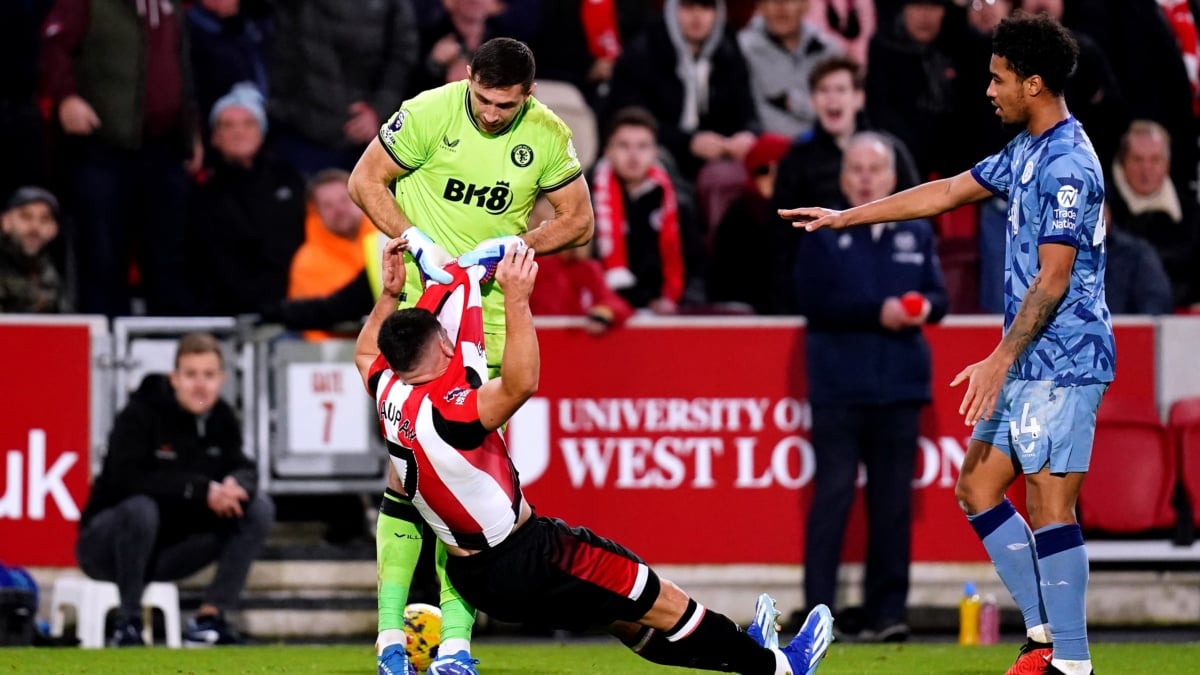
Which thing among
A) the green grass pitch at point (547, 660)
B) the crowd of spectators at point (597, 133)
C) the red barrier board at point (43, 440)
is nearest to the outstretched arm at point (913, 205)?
the green grass pitch at point (547, 660)

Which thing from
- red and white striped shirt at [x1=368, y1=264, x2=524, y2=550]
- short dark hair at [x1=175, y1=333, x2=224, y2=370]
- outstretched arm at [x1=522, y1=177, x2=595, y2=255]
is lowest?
red and white striped shirt at [x1=368, y1=264, x2=524, y2=550]

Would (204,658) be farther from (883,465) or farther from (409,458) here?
(883,465)

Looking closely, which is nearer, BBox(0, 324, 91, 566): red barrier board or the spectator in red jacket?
BBox(0, 324, 91, 566): red barrier board

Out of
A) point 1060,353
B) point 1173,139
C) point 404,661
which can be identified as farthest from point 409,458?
point 1173,139

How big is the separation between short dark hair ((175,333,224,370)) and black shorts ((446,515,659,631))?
4.20 meters

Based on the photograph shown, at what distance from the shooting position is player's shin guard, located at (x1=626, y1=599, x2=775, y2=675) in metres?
7.25

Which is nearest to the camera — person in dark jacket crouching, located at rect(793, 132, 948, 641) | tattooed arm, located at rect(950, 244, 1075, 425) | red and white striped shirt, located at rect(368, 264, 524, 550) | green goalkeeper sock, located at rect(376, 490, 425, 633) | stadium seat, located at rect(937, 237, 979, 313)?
red and white striped shirt, located at rect(368, 264, 524, 550)

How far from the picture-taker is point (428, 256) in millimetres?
8031

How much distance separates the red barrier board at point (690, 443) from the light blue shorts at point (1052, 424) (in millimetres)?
3937

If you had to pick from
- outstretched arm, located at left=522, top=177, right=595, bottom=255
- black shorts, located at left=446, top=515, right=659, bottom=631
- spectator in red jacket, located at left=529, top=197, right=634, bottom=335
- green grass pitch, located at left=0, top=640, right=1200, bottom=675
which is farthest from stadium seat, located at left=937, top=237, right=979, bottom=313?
black shorts, located at left=446, top=515, right=659, bottom=631

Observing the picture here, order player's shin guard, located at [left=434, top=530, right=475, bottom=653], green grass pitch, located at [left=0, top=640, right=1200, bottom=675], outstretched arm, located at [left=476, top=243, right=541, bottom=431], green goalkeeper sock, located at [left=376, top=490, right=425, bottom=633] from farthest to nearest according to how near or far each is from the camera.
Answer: green grass pitch, located at [left=0, top=640, right=1200, bottom=675]
green goalkeeper sock, located at [left=376, top=490, right=425, bottom=633]
player's shin guard, located at [left=434, top=530, right=475, bottom=653]
outstretched arm, located at [left=476, top=243, right=541, bottom=431]

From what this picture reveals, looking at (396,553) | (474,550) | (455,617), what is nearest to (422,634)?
(396,553)

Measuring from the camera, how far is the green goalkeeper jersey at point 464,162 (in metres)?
8.51

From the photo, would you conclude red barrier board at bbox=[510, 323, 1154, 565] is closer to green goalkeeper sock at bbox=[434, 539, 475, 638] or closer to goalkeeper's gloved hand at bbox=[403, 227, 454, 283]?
goalkeeper's gloved hand at bbox=[403, 227, 454, 283]
